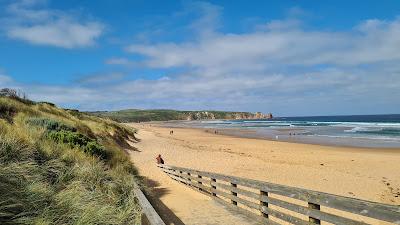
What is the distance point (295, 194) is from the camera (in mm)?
6609

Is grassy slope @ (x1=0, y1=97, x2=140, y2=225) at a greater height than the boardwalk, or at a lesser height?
greater

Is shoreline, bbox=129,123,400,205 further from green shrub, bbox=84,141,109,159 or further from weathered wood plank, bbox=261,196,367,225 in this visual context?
weathered wood plank, bbox=261,196,367,225

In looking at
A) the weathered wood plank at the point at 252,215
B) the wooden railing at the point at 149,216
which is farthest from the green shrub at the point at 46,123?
the wooden railing at the point at 149,216

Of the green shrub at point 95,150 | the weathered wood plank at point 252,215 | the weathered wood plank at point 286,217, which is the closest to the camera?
the weathered wood plank at point 286,217

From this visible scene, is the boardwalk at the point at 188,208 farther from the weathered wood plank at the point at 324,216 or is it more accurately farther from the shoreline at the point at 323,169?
the shoreline at the point at 323,169

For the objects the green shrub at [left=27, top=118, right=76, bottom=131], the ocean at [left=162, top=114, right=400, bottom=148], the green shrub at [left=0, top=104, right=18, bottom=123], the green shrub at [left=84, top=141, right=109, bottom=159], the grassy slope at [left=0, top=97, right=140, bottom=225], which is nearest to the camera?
the grassy slope at [left=0, top=97, right=140, bottom=225]

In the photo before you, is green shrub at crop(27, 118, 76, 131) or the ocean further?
the ocean

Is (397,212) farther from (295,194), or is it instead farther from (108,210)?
(108,210)

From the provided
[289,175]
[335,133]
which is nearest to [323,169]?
[289,175]

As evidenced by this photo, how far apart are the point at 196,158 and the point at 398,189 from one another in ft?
43.4

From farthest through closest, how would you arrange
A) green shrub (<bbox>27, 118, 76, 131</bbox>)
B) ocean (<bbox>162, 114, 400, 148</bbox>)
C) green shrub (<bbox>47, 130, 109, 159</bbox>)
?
ocean (<bbox>162, 114, 400, 148</bbox>) < green shrub (<bbox>27, 118, 76, 131</bbox>) < green shrub (<bbox>47, 130, 109, 159</bbox>)

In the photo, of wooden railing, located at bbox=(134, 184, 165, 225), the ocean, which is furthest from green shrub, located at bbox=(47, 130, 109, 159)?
the ocean

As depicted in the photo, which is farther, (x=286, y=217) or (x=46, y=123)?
(x=46, y=123)

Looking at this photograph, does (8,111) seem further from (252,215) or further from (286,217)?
(286,217)
